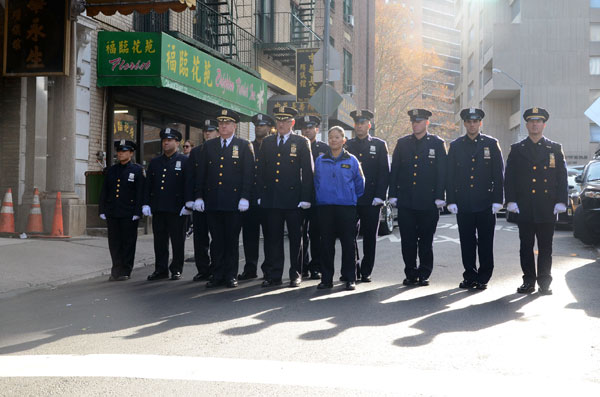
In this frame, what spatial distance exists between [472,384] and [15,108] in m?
11.9

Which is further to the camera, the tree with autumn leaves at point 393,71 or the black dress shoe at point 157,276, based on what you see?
the tree with autumn leaves at point 393,71

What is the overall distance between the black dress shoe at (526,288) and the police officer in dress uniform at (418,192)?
1.14 meters

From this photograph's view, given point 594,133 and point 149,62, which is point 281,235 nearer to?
point 149,62

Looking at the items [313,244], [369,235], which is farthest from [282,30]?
[369,235]

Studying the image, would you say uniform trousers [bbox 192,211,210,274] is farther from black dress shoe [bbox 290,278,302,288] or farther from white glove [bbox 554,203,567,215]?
white glove [bbox 554,203,567,215]

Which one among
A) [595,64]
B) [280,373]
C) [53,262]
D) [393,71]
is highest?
[595,64]

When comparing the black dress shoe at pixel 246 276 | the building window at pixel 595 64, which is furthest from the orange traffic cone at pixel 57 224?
the building window at pixel 595 64

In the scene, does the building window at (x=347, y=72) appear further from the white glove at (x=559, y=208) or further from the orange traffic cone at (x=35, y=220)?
the white glove at (x=559, y=208)

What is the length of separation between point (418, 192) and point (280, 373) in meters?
4.78

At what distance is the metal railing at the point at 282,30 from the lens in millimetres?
25047

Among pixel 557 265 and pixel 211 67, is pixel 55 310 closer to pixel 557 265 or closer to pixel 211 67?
pixel 557 265

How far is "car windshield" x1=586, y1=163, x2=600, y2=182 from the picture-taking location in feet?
48.4

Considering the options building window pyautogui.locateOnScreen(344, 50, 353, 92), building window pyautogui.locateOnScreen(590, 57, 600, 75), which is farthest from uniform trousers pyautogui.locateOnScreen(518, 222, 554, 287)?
building window pyautogui.locateOnScreen(590, 57, 600, 75)

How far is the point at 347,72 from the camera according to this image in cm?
3762
